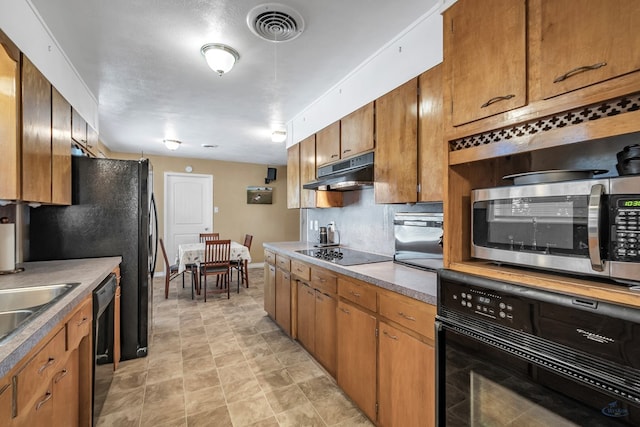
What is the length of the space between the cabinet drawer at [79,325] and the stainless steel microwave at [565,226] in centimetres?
191

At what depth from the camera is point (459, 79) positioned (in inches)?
49.3

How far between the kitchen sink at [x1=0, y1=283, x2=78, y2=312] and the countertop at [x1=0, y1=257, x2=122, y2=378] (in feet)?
0.20

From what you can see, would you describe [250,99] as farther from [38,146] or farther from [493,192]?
[493,192]

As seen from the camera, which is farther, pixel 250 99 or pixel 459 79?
pixel 250 99

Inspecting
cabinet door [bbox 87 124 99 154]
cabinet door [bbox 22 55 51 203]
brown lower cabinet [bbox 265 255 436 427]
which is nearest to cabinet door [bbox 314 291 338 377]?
brown lower cabinet [bbox 265 255 436 427]

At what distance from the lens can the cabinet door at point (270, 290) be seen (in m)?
3.33

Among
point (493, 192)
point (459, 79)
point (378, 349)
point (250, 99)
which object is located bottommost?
point (378, 349)

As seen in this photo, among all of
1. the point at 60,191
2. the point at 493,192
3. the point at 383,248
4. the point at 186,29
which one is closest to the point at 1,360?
the point at 493,192

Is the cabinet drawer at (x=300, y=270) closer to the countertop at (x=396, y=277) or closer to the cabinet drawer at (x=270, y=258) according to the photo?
the countertop at (x=396, y=277)

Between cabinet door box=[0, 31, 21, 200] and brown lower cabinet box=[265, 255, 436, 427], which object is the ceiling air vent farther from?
brown lower cabinet box=[265, 255, 436, 427]

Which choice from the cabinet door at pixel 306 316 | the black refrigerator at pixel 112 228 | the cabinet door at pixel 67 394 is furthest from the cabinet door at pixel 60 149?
the cabinet door at pixel 306 316

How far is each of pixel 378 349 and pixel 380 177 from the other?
1.18 meters

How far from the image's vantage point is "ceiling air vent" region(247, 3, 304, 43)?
5.82 ft

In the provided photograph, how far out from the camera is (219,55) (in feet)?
7.03
